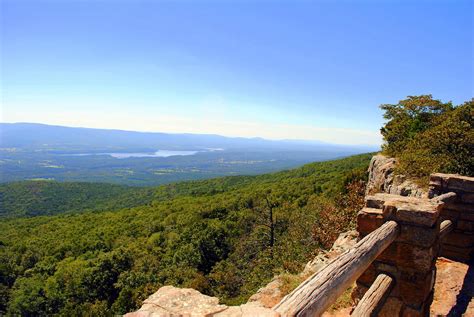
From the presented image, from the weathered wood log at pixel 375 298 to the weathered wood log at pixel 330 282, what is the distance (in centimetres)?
55

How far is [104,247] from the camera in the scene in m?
34.8

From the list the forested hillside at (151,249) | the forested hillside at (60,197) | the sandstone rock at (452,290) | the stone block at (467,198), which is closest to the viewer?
the sandstone rock at (452,290)

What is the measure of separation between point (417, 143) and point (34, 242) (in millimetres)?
45924

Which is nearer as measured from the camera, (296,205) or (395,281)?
(395,281)

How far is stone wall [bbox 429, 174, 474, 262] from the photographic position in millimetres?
5043

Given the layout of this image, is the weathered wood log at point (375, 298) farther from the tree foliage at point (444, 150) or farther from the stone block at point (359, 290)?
the tree foliage at point (444, 150)

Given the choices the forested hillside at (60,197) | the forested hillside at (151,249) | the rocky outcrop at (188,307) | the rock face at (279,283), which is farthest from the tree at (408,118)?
the forested hillside at (60,197)

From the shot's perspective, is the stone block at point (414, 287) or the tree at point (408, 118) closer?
the stone block at point (414, 287)

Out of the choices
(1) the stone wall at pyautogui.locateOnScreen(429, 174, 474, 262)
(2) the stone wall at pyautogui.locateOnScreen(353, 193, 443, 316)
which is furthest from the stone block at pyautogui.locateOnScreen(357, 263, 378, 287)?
(1) the stone wall at pyautogui.locateOnScreen(429, 174, 474, 262)

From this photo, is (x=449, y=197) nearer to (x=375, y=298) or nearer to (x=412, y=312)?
(x=412, y=312)

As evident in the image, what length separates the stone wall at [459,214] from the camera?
16.5 ft

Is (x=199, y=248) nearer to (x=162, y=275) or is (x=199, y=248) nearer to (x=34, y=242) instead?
(x=162, y=275)

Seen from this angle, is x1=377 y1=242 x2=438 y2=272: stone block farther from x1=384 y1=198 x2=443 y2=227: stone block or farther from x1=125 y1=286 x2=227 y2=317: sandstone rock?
x1=125 y1=286 x2=227 y2=317: sandstone rock

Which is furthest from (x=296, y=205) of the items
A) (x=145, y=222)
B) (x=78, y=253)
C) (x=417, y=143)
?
(x=78, y=253)
